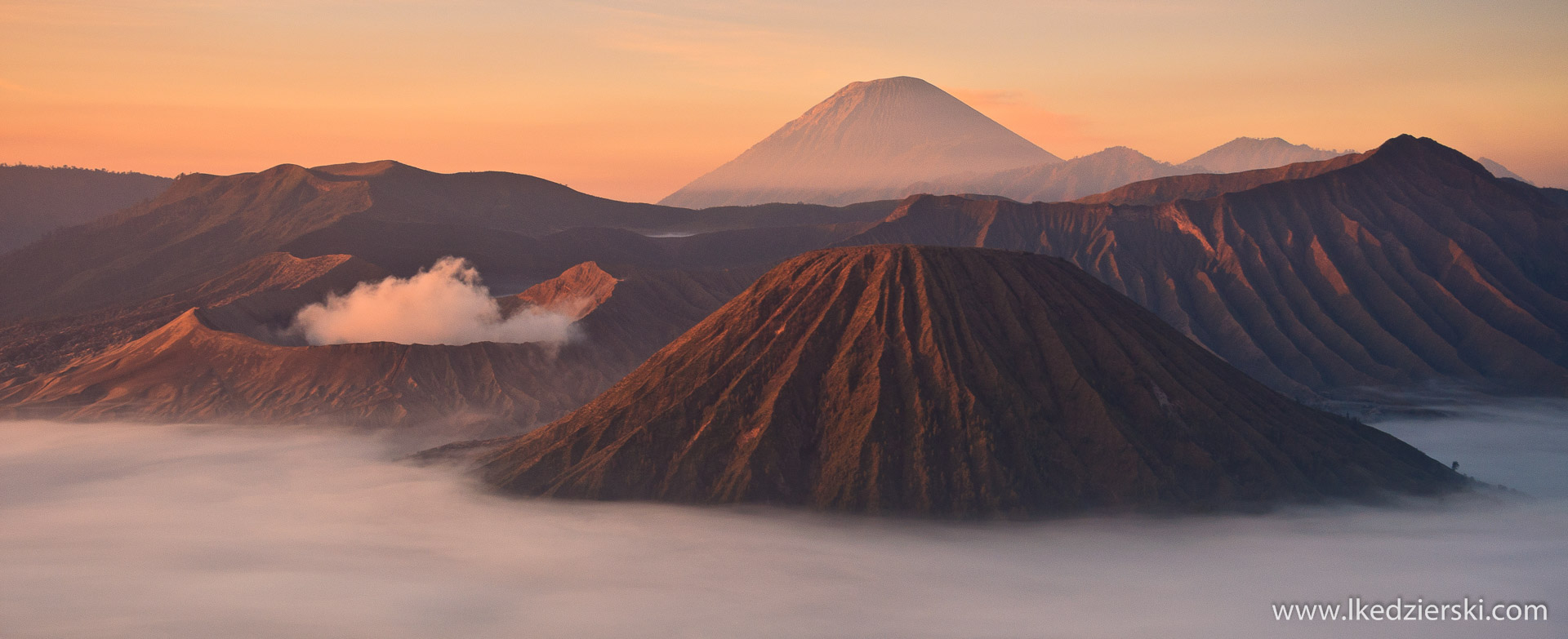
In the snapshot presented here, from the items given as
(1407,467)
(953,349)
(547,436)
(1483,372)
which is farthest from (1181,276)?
(547,436)

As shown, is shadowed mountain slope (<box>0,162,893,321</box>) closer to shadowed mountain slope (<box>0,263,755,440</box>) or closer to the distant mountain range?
the distant mountain range

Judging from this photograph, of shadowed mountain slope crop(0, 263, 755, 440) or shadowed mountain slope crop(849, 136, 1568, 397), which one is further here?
shadowed mountain slope crop(849, 136, 1568, 397)

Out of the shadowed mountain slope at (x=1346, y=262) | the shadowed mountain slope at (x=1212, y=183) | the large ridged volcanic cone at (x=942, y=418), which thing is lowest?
the large ridged volcanic cone at (x=942, y=418)

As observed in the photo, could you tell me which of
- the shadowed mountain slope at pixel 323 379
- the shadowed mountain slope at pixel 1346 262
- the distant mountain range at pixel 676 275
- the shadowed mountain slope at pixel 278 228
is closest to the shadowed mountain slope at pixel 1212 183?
the distant mountain range at pixel 676 275

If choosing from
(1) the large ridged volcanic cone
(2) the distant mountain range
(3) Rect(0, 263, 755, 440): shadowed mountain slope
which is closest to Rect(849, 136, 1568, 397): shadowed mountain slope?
(2) the distant mountain range

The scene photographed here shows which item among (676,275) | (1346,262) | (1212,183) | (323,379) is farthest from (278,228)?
(1346,262)

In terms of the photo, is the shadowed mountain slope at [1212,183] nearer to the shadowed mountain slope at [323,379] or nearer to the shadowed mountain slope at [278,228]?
the shadowed mountain slope at [278,228]

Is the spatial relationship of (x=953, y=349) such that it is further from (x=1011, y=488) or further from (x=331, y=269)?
(x=331, y=269)
